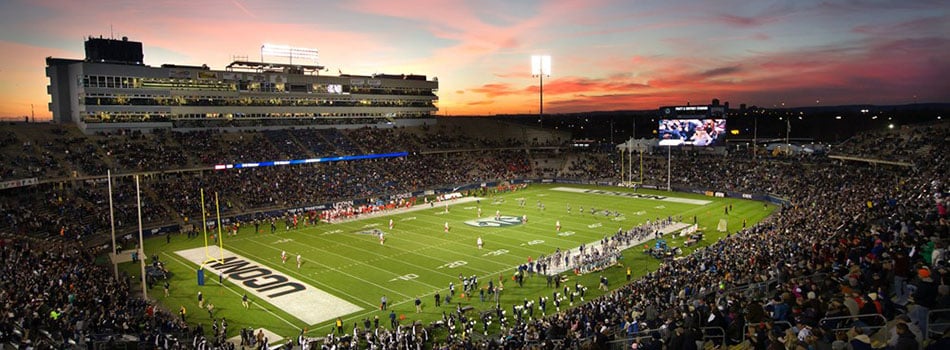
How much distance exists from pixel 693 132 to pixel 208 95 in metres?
51.8

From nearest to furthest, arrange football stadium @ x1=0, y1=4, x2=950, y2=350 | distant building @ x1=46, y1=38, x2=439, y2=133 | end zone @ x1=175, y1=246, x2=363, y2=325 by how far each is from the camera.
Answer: football stadium @ x1=0, y1=4, x2=950, y2=350
end zone @ x1=175, y1=246, x2=363, y2=325
distant building @ x1=46, y1=38, x2=439, y2=133

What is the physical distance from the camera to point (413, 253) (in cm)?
3712

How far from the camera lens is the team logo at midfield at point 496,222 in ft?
151

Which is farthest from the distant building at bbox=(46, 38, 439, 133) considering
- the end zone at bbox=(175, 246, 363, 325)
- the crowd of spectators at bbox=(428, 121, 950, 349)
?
the crowd of spectators at bbox=(428, 121, 950, 349)

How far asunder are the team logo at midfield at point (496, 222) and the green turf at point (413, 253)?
124 centimetres

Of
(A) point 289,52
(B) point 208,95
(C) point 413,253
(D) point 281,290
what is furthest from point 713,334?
(A) point 289,52

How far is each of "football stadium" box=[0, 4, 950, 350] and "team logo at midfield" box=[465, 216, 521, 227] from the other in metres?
0.39

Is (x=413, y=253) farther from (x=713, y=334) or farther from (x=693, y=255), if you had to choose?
(x=713, y=334)

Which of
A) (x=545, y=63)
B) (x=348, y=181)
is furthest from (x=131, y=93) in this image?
(x=545, y=63)

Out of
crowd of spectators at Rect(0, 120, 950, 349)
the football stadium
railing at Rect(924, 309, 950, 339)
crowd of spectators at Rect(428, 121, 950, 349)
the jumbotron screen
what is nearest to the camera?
railing at Rect(924, 309, 950, 339)

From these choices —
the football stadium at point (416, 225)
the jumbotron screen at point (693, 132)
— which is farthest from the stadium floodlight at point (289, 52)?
the jumbotron screen at point (693, 132)

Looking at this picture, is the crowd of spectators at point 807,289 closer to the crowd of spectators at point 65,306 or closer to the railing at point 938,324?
the railing at point 938,324

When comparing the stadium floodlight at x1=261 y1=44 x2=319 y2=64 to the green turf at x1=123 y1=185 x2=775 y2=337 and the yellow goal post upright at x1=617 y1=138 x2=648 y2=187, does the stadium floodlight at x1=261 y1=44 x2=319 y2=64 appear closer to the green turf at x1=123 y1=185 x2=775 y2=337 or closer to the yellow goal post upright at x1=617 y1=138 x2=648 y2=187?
the green turf at x1=123 y1=185 x2=775 y2=337

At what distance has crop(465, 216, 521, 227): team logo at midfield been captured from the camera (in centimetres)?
4603
